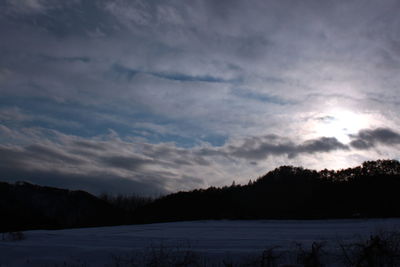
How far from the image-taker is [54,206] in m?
34.3

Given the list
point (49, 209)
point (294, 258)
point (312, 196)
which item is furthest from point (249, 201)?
point (294, 258)

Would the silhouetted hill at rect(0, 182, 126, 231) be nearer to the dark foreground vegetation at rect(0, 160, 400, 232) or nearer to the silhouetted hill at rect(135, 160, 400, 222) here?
the dark foreground vegetation at rect(0, 160, 400, 232)

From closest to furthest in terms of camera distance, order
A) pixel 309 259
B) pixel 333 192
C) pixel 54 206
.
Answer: pixel 309 259 < pixel 333 192 < pixel 54 206

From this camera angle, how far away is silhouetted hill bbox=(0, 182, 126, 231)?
1182 inches

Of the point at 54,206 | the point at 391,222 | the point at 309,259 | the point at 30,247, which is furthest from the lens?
the point at 54,206

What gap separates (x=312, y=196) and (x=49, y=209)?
23546 millimetres

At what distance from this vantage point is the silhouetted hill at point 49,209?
98.5ft

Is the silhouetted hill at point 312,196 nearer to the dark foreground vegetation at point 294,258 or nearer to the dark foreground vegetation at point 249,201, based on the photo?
the dark foreground vegetation at point 249,201

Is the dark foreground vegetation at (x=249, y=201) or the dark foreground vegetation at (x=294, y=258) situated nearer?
the dark foreground vegetation at (x=294, y=258)

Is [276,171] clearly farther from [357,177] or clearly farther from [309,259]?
[309,259]

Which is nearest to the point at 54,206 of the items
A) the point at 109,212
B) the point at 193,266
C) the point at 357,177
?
the point at 109,212

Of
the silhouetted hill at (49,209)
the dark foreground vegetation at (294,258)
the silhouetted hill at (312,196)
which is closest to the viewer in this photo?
the dark foreground vegetation at (294,258)

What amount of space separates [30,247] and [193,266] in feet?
19.2

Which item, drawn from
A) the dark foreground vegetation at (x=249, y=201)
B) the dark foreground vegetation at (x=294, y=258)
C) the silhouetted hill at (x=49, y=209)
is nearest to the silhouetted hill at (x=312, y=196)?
the dark foreground vegetation at (x=249, y=201)
